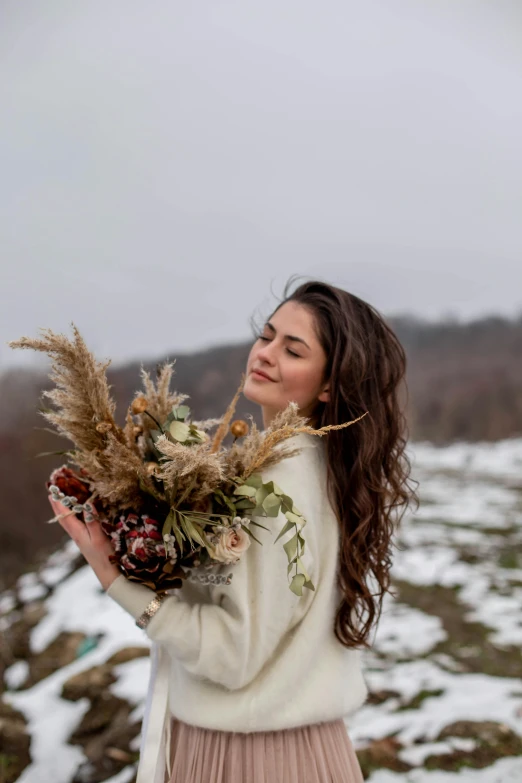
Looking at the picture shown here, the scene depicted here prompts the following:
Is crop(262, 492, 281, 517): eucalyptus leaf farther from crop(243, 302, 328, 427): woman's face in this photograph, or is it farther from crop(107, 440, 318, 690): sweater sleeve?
crop(243, 302, 328, 427): woman's face

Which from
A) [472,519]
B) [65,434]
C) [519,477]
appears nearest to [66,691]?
[65,434]

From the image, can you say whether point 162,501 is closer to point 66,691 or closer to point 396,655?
point 66,691

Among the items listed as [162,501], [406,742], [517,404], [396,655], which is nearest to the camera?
[162,501]

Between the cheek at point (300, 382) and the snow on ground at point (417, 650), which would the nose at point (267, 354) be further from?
the snow on ground at point (417, 650)

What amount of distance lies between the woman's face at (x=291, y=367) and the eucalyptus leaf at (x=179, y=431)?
30 centimetres

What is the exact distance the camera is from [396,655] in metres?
3.73

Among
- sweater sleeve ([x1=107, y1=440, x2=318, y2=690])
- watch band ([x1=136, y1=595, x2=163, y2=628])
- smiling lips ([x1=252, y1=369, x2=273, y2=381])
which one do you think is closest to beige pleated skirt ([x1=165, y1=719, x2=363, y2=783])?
sweater sleeve ([x1=107, y1=440, x2=318, y2=690])

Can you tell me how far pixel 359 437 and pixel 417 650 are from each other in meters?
2.78

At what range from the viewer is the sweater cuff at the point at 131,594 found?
1.36m

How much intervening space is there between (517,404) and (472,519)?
13.0 m

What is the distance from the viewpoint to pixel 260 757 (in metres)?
1.41

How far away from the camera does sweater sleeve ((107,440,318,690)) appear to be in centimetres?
134

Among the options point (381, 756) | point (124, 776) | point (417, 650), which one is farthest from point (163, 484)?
point (417, 650)

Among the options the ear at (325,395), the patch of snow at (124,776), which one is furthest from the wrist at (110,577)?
the patch of snow at (124,776)
